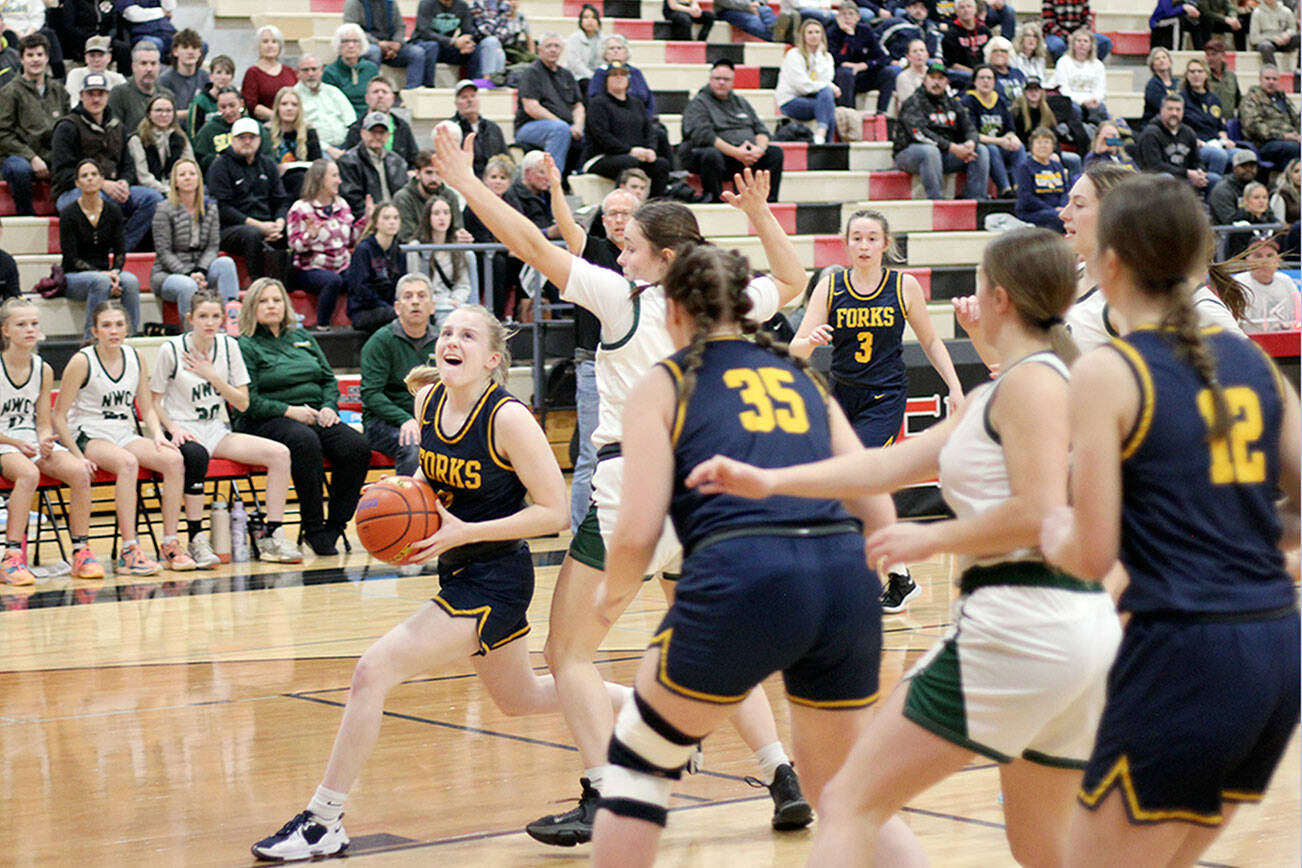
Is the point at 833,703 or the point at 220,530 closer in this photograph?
the point at 833,703

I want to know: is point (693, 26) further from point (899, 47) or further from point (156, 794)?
point (156, 794)

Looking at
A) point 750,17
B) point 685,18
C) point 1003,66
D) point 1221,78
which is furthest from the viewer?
point 1221,78

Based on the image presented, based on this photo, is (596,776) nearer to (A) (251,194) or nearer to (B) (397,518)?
(B) (397,518)

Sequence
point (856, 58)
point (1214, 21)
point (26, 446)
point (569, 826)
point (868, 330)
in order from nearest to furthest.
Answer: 1. point (569, 826)
2. point (868, 330)
3. point (26, 446)
4. point (856, 58)
5. point (1214, 21)

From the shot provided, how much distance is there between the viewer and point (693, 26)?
16797 mm

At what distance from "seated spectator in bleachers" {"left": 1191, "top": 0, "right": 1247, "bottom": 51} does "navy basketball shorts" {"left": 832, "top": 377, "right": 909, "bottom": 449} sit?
12.8 m

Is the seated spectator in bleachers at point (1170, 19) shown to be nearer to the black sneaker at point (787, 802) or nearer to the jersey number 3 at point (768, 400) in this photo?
the black sneaker at point (787, 802)

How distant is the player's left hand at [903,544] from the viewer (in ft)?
9.18

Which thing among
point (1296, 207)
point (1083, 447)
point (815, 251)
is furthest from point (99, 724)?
point (1296, 207)

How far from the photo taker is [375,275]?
1114cm

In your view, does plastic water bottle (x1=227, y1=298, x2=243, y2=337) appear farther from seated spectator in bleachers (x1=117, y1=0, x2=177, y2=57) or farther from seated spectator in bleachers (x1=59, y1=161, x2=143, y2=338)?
seated spectator in bleachers (x1=117, y1=0, x2=177, y2=57)

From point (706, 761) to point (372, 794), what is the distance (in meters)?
1.09

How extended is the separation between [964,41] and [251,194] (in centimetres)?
824

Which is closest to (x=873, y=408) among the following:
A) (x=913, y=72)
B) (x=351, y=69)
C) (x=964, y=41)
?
(x=351, y=69)
